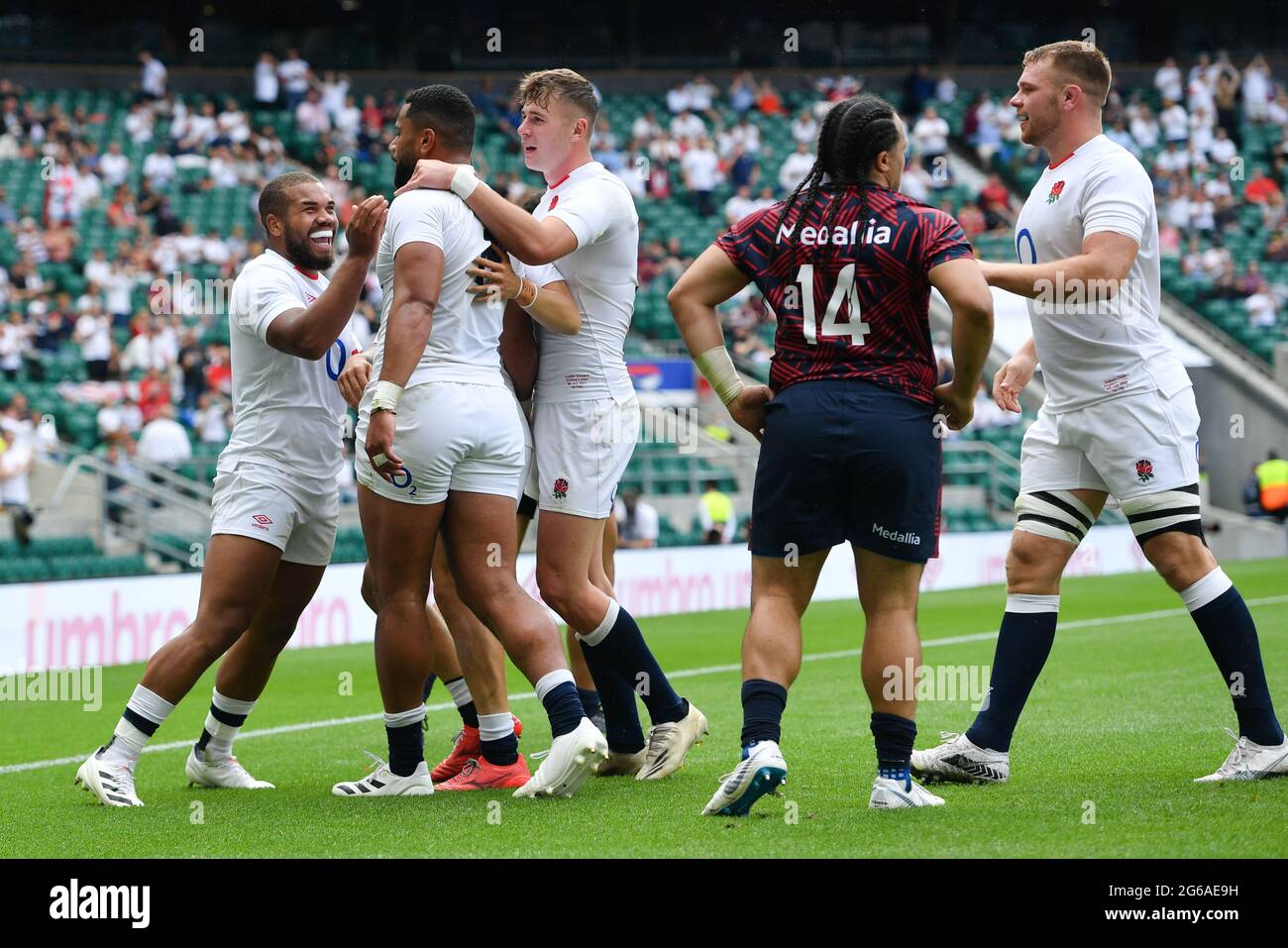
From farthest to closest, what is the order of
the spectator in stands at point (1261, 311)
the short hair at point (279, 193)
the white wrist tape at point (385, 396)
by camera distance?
the spectator in stands at point (1261, 311) → the short hair at point (279, 193) → the white wrist tape at point (385, 396)

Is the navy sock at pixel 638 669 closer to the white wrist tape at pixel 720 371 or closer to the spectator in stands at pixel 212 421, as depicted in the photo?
the white wrist tape at pixel 720 371

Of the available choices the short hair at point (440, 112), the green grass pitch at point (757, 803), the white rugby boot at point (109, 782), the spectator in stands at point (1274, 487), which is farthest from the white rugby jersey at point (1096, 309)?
the spectator in stands at point (1274, 487)

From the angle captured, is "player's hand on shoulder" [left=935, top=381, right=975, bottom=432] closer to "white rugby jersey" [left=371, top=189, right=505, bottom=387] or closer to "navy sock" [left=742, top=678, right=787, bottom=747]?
"navy sock" [left=742, top=678, right=787, bottom=747]

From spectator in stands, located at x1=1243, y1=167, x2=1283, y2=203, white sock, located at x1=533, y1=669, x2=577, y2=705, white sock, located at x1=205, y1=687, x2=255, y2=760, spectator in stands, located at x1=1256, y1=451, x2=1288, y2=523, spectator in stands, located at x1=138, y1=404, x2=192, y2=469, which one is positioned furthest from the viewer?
spectator in stands, located at x1=1243, y1=167, x2=1283, y2=203

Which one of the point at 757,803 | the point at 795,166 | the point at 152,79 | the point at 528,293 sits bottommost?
the point at 757,803

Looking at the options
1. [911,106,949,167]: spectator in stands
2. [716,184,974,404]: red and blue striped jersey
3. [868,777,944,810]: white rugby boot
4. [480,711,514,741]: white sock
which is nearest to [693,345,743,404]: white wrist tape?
[716,184,974,404]: red and blue striped jersey

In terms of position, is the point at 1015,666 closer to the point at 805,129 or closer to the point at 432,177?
the point at 432,177

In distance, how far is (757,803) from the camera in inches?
194

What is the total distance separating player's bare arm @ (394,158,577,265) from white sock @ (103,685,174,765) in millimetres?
2047

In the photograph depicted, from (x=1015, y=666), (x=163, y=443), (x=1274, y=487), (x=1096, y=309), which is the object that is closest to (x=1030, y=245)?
(x=1096, y=309)

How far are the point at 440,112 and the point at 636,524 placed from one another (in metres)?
12.2

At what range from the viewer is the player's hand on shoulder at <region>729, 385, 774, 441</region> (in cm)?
484

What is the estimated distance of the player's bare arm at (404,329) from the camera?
16.1ft

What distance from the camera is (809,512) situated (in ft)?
15.1
